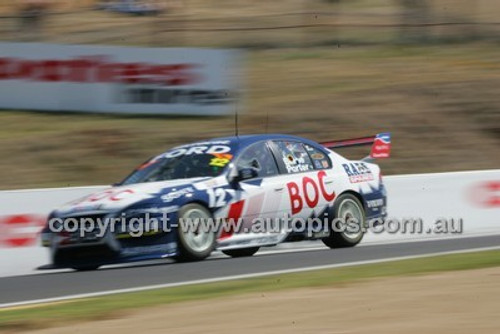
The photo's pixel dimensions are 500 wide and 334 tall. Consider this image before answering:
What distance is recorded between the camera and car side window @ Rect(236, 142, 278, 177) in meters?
11.9

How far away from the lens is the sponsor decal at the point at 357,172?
42.2 feet

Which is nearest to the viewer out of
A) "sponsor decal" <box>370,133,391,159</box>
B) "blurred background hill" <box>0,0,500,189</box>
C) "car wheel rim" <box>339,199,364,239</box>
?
"car wheel rim" <box>339,199,364,239</box>

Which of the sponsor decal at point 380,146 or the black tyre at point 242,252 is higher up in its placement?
the sponsor decal at point 380,146

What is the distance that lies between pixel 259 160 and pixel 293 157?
1.72ft

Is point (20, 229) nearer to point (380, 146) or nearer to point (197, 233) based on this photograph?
point (197, 233)

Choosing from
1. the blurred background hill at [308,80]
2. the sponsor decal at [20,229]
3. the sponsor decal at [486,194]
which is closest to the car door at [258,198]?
the sponsor decal at [20,229]

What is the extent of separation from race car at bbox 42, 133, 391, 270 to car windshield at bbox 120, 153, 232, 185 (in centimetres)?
1

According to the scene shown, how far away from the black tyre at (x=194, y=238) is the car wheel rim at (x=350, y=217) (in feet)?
6.58

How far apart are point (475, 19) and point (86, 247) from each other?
63.8 feet

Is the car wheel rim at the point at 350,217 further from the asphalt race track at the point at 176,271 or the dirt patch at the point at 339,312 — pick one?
the dirt patch at the point at 339,312

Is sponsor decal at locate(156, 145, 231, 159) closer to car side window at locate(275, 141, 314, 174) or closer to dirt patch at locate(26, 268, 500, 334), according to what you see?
car side window at locate(275, 141, 314, 174)

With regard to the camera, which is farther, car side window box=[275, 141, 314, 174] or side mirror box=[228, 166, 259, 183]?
car side window box=[275, 141, 314, 174]

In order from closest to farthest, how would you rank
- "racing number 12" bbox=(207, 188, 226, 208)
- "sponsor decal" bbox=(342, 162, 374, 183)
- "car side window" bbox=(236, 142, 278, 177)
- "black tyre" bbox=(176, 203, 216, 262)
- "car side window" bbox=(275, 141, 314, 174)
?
"black tyre" bbox=(176, 203, 216, 262) < "racing number 12" bbox=(207, 188, 226, 208) < "car side window" bbox=(236, 142, 278, 177) < "car side window" bbox=(275, 141, 314, 174) < "sponsor decal" bbox=(342, 162, 374, 183)

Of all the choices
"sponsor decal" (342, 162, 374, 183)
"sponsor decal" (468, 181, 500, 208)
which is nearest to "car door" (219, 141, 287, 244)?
"sponsor decal" (342, 162, 374, 183)
